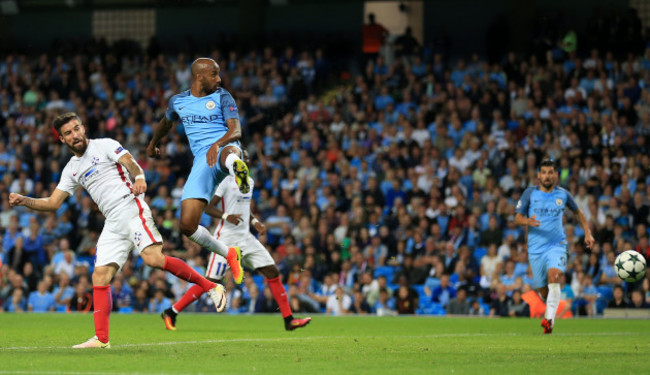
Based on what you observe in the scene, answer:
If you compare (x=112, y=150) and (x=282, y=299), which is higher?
(x=112, y=150)

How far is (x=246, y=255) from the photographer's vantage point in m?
14.5

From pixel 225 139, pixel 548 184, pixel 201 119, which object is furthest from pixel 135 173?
pixel 548 184

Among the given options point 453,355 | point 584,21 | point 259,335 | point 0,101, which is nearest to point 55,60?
point 0,101

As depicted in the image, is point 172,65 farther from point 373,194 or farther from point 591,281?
Answer: point 591,281

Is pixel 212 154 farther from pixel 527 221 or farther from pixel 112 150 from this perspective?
pixel 527 221

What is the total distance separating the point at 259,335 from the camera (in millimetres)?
13688

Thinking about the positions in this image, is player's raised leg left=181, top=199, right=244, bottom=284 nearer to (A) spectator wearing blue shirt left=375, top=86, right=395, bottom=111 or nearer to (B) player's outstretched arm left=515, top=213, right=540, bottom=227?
(B) player's outstretched arm left=515, top=213, right=540, bottom=227

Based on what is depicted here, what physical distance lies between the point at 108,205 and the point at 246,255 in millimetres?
3797

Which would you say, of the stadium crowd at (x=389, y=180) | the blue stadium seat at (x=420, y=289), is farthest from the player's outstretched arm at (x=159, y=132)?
the blue stadium seat at (x=420, y=289)

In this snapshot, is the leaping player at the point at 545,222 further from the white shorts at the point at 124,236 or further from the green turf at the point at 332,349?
the white shorts at the point at 124,236

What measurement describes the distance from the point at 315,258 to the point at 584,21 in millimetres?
12022

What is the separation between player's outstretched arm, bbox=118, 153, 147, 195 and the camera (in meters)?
10.5

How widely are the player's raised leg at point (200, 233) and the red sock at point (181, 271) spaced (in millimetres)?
504

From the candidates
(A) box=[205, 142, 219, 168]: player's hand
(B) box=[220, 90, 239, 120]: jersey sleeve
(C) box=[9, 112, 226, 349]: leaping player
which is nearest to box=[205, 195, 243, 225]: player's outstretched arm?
(B) box=[220, 90, 239, 120]: jersey sleeve
